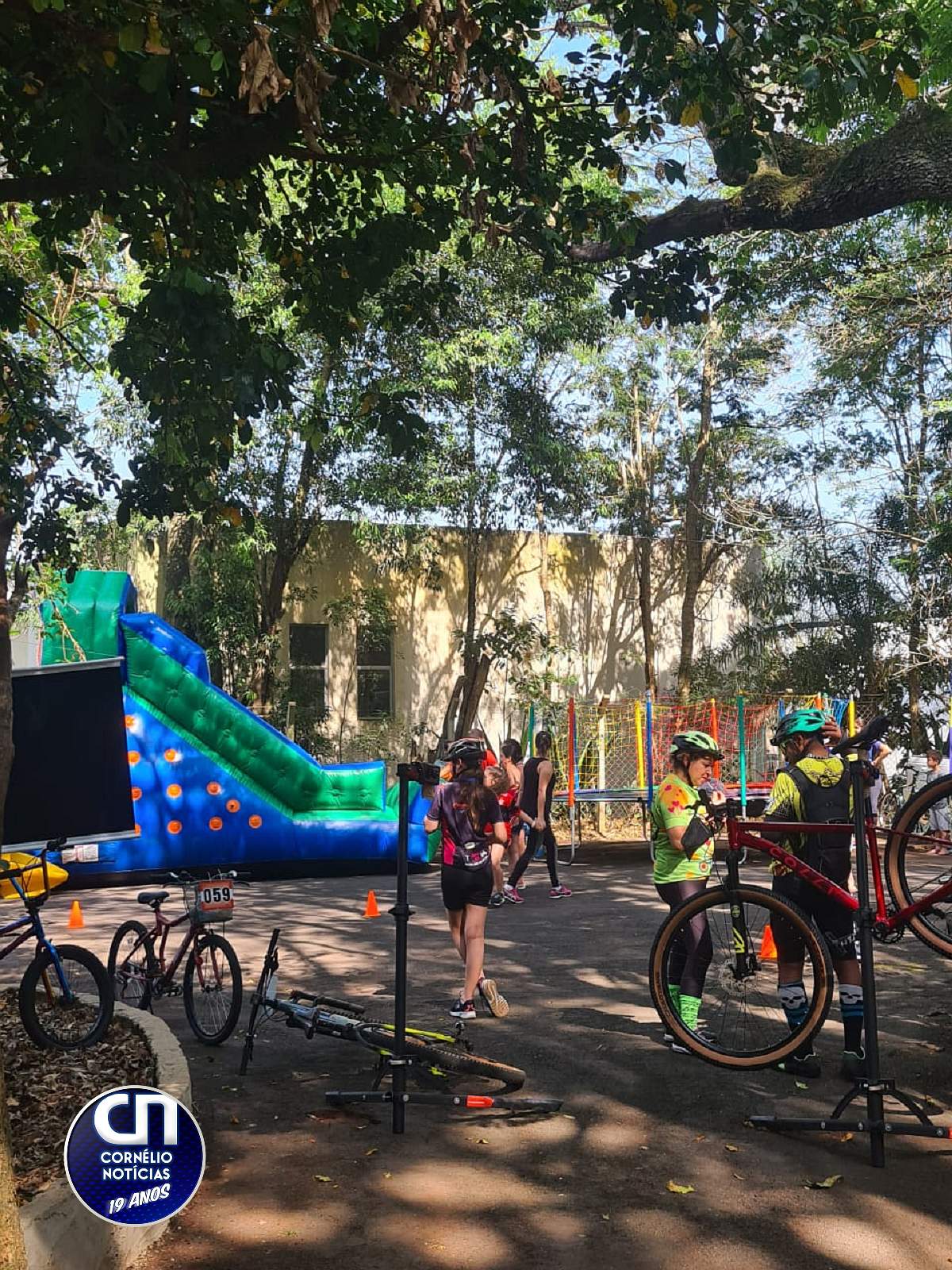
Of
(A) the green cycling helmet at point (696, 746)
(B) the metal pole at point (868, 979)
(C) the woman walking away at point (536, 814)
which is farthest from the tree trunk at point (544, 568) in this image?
(B) the metal pole at point (868, 979)

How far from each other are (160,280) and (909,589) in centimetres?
2176

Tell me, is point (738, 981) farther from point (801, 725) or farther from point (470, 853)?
point (470, 853)

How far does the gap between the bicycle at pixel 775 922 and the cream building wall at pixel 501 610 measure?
62.8ft

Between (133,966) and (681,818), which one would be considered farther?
(133,966)

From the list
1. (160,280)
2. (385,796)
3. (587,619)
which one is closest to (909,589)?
→ (587,619)

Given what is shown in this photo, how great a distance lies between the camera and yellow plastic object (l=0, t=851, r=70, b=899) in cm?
827

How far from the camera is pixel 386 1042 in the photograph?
6.60 m

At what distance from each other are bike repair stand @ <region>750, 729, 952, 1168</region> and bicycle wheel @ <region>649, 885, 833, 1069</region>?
0.50m

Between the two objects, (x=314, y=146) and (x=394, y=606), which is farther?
(x=394, y=606)

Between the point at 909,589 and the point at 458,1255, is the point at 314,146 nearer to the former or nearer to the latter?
→ the point at 458,1255

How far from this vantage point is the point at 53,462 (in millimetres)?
10359

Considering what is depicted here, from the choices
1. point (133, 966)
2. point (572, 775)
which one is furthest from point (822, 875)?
point (572, 775)

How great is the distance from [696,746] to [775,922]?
132 centimetres
